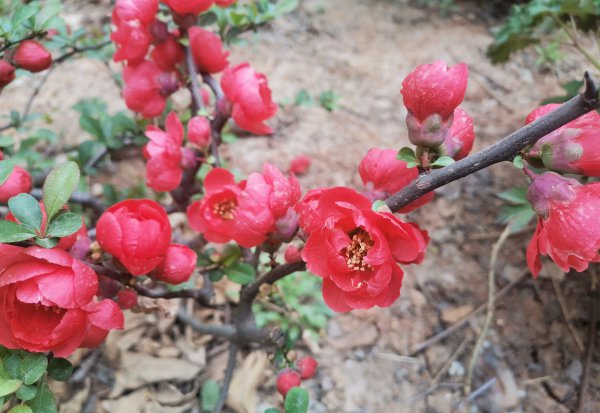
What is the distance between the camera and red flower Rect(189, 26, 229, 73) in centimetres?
114

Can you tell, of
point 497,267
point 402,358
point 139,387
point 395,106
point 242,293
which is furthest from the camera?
point 395,106

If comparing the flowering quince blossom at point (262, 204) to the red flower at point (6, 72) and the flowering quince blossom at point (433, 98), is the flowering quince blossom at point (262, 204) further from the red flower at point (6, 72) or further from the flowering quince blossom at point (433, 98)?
the red flower at point (6, 72)

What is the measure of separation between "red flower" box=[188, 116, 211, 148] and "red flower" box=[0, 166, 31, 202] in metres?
0.34

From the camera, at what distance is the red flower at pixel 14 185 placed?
3.05ft

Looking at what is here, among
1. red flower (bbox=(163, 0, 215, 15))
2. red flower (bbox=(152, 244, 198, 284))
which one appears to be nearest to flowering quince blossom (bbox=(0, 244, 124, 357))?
red flower (bbox=(152, 244, 198, 284))

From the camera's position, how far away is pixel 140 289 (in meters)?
0.95

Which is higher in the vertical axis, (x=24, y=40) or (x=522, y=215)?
(x=24, y=40)

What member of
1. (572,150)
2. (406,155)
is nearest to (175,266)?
(406,155)

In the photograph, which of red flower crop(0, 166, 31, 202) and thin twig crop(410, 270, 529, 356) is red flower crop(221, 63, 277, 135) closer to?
red flower crop(0, 166, 31, 202)

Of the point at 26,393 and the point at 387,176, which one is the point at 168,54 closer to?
the point at 387,176

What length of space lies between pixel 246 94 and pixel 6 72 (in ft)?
1.55

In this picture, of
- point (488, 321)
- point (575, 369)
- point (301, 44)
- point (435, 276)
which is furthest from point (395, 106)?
point (575, 369)

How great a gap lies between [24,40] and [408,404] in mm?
1272

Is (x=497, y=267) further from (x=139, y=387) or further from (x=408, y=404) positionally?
(x=139, y=387)
